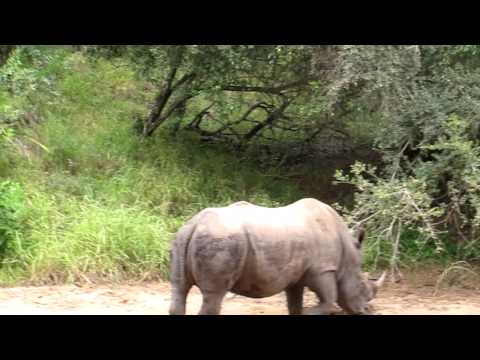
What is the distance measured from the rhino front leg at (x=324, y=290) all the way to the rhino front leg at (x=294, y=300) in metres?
0.30

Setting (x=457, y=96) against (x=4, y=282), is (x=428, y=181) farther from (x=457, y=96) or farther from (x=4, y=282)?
(x=4, y=282)

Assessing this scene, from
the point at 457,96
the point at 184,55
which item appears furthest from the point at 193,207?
the point at 457,96

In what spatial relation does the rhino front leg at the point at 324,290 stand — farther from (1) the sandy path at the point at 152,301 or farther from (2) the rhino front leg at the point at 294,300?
(1) the sandy path at the point at 152,301

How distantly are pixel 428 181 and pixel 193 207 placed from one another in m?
3.56

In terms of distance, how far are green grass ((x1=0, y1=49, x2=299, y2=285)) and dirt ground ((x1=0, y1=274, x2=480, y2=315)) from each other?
0.41 m

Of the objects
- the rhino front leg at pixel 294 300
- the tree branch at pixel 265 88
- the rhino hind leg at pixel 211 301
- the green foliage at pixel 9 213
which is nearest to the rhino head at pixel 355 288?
the rhino front leg at pixel 294 300

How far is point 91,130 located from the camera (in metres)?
14.0

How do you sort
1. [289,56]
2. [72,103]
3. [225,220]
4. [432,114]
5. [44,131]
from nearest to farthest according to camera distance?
[225,220] < [432,114] < [289,56] < [44,131] < [72,103]

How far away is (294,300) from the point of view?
7660 millimetres

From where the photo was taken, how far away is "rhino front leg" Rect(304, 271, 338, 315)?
7223mm

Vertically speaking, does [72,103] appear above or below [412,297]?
above

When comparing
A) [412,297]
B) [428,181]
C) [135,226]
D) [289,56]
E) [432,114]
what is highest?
[289,56]

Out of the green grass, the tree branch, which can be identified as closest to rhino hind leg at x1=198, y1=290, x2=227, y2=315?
the green grass

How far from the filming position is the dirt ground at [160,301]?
8406 mm
